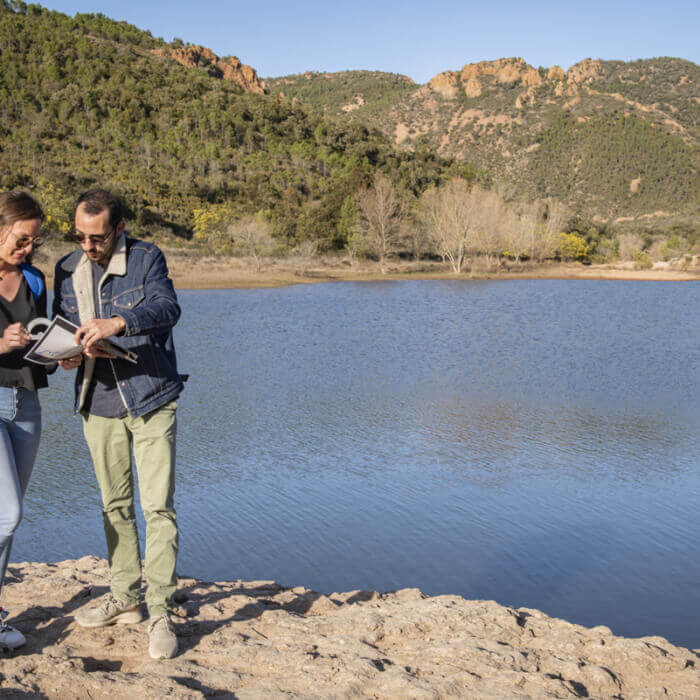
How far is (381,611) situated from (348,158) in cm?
6359

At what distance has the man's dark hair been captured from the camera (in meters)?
2.84

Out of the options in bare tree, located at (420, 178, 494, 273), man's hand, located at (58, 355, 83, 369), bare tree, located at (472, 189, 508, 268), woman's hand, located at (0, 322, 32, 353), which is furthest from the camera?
bare tree, located at (472, 189, 508, 268)

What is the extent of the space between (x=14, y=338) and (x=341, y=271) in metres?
A: 41.8

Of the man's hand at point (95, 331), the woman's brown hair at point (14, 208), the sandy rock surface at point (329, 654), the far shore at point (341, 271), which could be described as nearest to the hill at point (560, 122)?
the far shore at point (341, 271)

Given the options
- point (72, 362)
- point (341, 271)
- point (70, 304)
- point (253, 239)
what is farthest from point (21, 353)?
point (341, 271)

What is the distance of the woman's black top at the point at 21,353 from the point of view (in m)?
2.72

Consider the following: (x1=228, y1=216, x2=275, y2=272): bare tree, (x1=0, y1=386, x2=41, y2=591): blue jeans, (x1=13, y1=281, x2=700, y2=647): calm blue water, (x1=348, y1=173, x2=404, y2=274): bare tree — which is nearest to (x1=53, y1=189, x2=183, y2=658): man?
(x1=0, y1=386, x2=41, y2=591): blue jeans

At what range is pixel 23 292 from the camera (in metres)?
2.84

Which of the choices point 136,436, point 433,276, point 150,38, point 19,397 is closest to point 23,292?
point 19,397

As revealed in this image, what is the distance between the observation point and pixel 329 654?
2.80 m

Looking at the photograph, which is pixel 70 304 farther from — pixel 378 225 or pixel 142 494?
pixel 378 225

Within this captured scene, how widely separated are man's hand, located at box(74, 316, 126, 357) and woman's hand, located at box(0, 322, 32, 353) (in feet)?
0.61

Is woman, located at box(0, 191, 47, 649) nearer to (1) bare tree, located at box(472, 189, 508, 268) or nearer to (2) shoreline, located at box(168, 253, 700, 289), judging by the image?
(2) shoreline, located at box(168, 253, 700, 289)

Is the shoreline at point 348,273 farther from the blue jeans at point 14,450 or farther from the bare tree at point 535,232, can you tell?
the blue jeans at point 14,450
